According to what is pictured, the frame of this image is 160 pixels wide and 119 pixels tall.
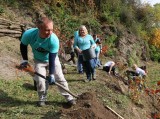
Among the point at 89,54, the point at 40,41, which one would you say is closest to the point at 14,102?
the point at 40,41

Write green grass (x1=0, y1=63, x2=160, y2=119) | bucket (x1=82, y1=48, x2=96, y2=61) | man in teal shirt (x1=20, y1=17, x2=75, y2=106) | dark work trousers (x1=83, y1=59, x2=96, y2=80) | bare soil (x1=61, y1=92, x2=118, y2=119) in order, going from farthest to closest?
dark work trousers (x1=83, y1=59, x2=96, y2=80)
bucket (x1=82, y1=48, x2=96, y2=61)
green grass (x1=0, y1=63, x2=160, y2=119)
bare soil (x1=61, y1=92, x2=118, y2=119)
man in teal shirt (x1=20, y1=17, x2=75, y2=106)

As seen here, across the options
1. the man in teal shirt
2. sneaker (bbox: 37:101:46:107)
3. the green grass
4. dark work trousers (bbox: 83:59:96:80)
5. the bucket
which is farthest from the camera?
dark work trousers (bbox: 83:59:96:80)

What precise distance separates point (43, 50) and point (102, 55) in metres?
12.5

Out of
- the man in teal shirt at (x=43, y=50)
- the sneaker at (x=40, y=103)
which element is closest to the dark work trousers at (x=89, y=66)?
the man in teal shirt at (x=43, y=50)

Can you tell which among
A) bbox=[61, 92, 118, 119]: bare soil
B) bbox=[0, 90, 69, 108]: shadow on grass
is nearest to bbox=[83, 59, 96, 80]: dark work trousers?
bbox=[0, 90, 69, 108]: shadow on grass

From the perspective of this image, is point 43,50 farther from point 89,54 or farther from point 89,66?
point 89,66

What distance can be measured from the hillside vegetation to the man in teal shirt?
1.69ft

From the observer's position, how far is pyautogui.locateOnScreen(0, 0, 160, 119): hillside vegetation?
7234 mm

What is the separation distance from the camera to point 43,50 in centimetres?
620

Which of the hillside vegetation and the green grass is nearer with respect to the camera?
the green grass

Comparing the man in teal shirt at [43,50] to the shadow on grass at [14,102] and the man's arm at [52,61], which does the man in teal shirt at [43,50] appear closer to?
the man's arm at [52,61]

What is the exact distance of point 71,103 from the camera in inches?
260

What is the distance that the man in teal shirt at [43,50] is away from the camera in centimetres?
575

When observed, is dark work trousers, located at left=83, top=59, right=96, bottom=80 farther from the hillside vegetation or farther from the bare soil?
the bare soil
